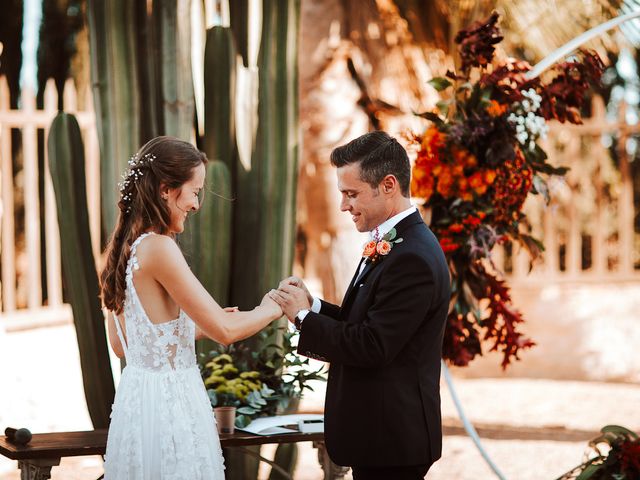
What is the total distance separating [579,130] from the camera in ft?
32.0

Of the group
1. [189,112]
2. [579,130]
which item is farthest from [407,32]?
[189,112]

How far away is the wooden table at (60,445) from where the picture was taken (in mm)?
3572

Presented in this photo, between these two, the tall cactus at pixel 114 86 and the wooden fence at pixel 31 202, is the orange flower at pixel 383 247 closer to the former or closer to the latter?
the tall cactus at pixel 114 86

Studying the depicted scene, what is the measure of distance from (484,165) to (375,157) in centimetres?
196

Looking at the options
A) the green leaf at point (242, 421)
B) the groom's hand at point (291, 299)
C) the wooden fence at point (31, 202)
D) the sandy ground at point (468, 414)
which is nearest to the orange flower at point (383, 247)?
the groom's hand at point (291, 299)

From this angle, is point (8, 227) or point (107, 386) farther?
point (8, 227)

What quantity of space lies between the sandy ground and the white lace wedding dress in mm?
3321

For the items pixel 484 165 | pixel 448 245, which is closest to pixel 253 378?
pixel 448 245

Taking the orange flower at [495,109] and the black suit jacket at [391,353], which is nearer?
the black suit jacket at [391,353]

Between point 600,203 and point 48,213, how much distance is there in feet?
19.5

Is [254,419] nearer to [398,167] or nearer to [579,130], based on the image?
[398,167]

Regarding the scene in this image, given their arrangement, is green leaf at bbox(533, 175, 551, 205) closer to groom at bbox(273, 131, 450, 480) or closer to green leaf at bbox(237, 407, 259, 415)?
green leaf at bbox(237, 407, 259, 415)

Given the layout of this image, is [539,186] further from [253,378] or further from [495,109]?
[253,378]

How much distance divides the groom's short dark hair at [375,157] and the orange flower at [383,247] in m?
0.19
